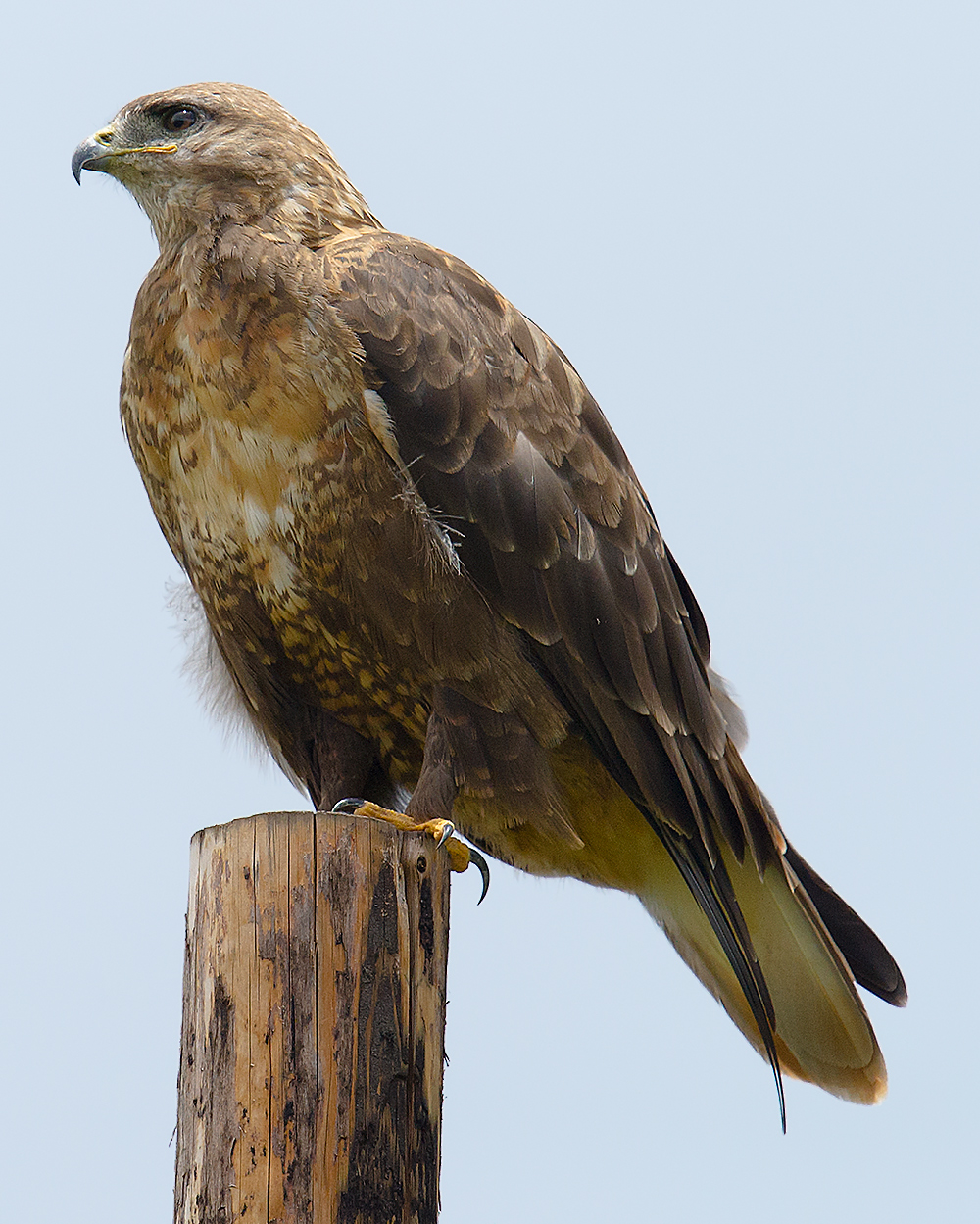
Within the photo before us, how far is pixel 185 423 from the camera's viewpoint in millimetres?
3533

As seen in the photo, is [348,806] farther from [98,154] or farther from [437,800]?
[98,154]

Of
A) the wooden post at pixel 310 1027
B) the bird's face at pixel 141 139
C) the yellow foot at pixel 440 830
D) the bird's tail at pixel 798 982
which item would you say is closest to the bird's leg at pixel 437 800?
the yellow foot at pixel 440 830

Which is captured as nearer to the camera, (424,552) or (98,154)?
(424,552)

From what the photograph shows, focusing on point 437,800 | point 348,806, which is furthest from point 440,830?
point 348,806

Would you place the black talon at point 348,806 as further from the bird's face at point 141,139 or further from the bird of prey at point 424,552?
the bird's face at point 141,139

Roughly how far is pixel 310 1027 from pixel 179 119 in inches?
91.8

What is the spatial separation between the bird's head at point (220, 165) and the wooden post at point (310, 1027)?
1567 millimetres

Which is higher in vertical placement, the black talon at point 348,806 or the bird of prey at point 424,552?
the bird of prey at point 424,552

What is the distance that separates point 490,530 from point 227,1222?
1590 mm

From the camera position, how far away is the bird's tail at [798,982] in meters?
4.07

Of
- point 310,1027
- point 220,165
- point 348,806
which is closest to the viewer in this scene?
point 310,1027

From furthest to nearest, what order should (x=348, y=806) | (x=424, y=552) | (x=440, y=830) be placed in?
(x=348, y=806) < (x=424, y=552) < (x=440, y=830)

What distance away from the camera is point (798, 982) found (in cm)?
413

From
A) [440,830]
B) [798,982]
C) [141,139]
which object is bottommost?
[798,982]
